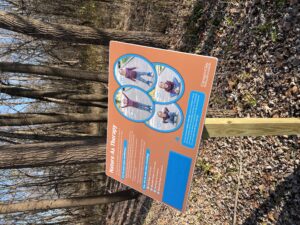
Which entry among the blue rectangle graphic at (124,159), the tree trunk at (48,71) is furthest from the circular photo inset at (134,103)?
the tree trunk at (48,71)

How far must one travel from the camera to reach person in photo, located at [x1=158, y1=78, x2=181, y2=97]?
2.50 m

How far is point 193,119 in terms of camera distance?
97.6 inches

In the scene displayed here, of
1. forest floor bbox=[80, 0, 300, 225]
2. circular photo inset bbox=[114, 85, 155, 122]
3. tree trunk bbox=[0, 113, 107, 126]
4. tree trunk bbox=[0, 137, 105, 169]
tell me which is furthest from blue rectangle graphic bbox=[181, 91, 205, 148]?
tree trunk bbox=[0, 113, 107, 126]

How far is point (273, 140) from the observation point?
13.0ft

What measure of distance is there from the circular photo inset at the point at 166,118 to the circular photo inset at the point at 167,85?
5 centimetres

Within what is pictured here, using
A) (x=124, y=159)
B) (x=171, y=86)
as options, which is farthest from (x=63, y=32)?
(x=171, y=86)

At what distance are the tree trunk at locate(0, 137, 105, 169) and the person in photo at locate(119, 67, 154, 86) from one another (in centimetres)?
142

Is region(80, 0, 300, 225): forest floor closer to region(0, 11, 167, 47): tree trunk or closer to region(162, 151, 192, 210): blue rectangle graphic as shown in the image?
region(162, 151, 192, 210): blue rectangle graphic

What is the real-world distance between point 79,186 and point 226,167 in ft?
28.0

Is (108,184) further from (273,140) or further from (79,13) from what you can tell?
(273,140)

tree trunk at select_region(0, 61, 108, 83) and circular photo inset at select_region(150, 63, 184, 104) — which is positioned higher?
circular photo inset at select_region(150, 63, 184, 104)

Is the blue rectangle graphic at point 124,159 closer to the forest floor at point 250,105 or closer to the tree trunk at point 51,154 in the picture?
the tree trunk at point 51,154

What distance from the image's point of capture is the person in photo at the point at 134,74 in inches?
106

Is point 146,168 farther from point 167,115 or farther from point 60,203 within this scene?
point 60,203
